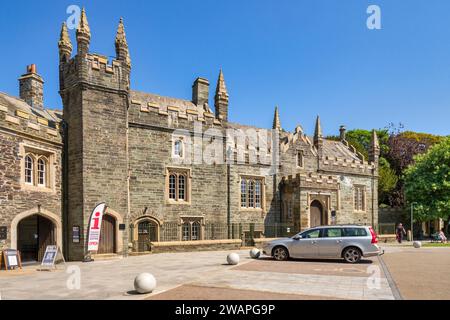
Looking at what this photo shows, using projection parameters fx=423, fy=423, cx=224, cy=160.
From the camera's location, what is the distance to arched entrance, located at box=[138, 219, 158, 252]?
2475 centimetres

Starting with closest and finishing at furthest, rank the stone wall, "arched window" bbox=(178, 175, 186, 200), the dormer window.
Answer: the stone wall → the dormer window → "arched window" bbox=(178, 175, 186, 200)

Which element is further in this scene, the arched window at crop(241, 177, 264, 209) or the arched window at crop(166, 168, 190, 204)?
the arched window at crop(241, 177, 264, 209)

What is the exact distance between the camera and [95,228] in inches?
772

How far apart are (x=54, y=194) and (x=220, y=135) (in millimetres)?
11934

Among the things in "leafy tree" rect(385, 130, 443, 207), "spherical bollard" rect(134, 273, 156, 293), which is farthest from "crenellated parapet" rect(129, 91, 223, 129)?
"leafy tree" rect(385, 130, 443, 207)

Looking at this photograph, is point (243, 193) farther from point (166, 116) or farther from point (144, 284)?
point (144, 284)

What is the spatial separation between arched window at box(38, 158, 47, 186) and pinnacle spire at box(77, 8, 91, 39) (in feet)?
22.4

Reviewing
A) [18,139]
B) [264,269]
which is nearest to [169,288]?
[264,269]

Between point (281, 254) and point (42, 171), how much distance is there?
1201 cm

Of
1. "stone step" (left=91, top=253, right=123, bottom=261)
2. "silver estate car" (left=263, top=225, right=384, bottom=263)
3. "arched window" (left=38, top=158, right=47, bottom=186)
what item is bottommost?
"stone step" (left=91, top=253, right=123, bottom=261)

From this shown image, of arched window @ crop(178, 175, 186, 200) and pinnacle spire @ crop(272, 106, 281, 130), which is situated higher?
pinnacle spire @ crop(272, 106, 281, 130)

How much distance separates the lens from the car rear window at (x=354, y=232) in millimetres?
17516

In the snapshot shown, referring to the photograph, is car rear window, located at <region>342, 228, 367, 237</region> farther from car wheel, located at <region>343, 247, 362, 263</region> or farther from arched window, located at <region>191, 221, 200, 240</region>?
arched window, located at <region>191, 221, 200, 240</region>

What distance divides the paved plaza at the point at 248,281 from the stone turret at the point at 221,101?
13.9 meters
